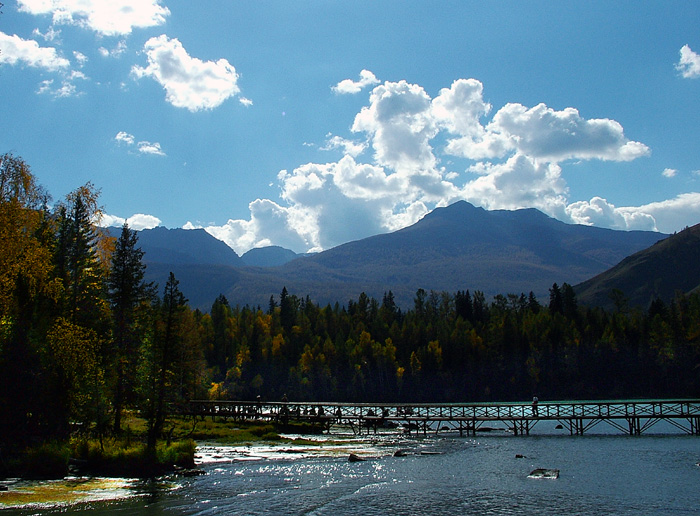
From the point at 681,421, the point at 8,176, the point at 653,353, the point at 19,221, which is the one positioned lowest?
the point at 681,421

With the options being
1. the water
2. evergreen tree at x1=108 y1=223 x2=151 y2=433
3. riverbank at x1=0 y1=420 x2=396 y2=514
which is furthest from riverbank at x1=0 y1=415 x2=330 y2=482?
evergreen tree at x1=108 y1=223 x2=151 y2=433

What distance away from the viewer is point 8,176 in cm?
3350

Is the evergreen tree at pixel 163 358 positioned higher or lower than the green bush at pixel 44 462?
higher

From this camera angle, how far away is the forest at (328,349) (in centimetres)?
4916

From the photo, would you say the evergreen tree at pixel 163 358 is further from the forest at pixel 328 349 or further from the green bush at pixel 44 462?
the green bush at pixel 44 462

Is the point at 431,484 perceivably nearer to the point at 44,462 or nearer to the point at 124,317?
the point at 44,462

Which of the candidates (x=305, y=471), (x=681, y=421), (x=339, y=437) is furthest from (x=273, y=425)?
(x=681, y=421)

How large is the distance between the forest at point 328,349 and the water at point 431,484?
10896 millimetres

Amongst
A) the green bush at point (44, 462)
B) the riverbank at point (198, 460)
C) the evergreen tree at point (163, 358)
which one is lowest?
the riverbank at point (198, 460)

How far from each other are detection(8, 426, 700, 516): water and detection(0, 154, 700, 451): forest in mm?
10896

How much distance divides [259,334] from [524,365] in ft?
242

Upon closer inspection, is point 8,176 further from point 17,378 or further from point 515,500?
point 515,500

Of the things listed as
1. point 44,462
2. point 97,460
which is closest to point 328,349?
point 97,460

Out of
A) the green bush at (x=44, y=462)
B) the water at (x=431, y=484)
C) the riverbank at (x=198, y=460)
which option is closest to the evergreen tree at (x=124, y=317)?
the riverbank at (x=198, y=460)
